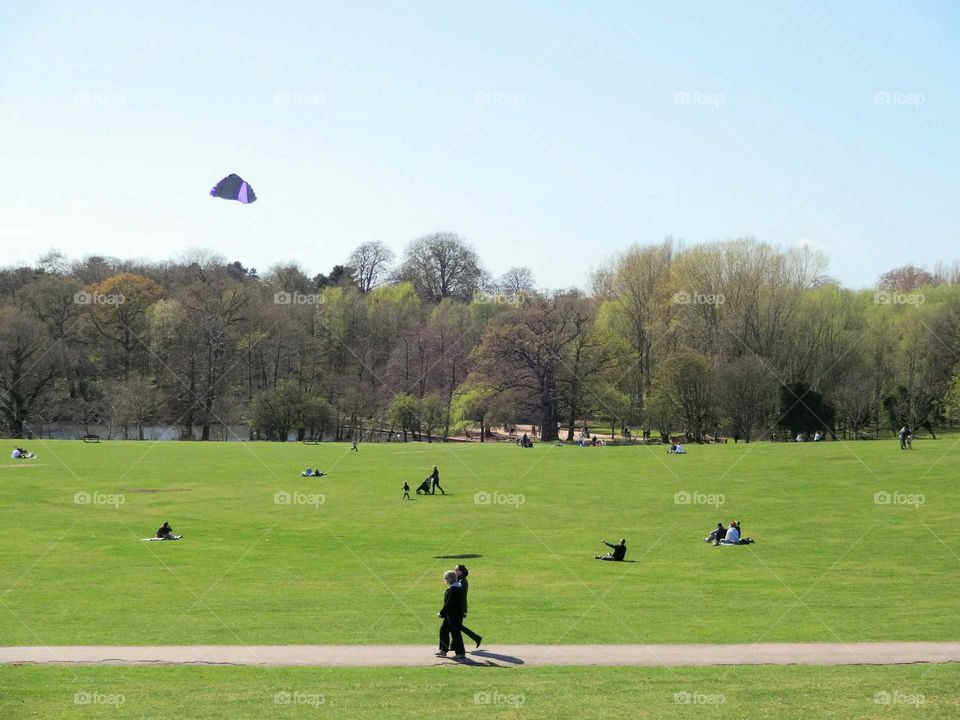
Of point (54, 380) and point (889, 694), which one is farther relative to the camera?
point (54, 380)

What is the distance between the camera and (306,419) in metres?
104

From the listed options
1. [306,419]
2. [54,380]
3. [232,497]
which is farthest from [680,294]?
[54,380]

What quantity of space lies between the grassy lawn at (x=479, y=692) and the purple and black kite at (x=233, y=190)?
19.1 meters

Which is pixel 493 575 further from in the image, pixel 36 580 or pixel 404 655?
pixel 36 580

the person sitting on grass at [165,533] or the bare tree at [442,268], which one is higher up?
the bare tree at [442,268]

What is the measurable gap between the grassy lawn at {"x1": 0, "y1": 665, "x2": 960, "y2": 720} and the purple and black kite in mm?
19087

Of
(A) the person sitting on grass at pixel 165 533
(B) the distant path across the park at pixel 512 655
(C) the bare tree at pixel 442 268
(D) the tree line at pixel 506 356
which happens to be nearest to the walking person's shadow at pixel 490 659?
(B) the distant path across the park at pixel 512 655

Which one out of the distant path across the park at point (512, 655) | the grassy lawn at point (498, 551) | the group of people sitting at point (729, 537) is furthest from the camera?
the group of people sitting at point (729, 537)

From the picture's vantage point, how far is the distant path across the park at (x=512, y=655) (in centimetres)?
1936

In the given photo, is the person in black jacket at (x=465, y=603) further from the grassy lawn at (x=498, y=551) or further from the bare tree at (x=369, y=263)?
the bare tree at (x=369, y=263)

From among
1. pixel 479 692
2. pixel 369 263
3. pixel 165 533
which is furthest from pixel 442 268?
pixel 479 692

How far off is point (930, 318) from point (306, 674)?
333 ft

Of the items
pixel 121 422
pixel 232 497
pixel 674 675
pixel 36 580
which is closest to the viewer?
pixel 674 675

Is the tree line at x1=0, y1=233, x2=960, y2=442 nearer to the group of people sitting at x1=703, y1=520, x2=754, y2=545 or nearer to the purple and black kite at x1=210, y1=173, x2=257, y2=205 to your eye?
the group of people sitting at x1=703, y1=520, x2=754, y2=545
